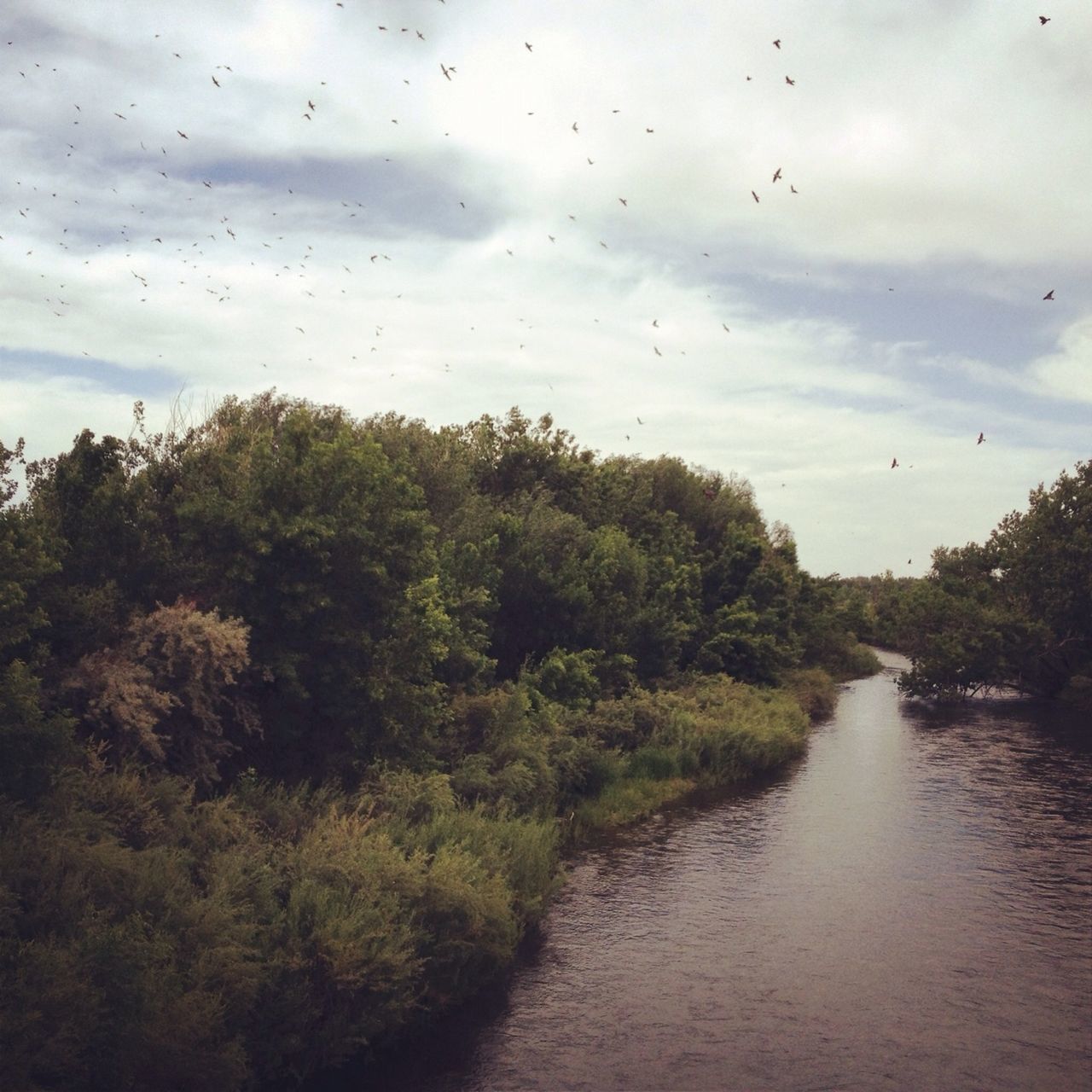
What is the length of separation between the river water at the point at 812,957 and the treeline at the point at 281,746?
5.51 feet

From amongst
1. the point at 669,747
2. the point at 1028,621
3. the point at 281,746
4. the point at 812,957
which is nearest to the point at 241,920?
A: the point at 281,746

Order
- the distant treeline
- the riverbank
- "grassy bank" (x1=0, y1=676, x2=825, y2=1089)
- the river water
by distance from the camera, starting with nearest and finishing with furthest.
Result: "grassy bank" (x1=0, y1=676, x2=825, y2=1089), the river water, the riverbank, the distant treeline

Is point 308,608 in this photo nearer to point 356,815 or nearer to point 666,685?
point 356,815

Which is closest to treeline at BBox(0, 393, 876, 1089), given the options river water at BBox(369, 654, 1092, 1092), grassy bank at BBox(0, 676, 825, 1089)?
grassy bank at BBox(0, 676, 825, 1089)

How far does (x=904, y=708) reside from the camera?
67.6 m

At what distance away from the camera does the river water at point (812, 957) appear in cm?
1903

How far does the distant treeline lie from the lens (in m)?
68.8

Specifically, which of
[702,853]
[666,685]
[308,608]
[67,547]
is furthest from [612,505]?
[67,547]

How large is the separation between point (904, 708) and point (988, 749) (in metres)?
16.8

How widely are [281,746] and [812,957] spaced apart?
14606 millimetres

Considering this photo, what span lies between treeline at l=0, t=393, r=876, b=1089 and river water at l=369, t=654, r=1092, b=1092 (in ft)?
5.51

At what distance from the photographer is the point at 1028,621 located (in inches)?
2751

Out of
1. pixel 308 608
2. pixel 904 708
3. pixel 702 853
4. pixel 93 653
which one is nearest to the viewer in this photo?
pixel 93 653

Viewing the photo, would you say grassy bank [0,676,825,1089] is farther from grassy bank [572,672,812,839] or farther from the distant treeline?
the distant treeline
